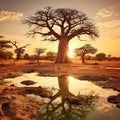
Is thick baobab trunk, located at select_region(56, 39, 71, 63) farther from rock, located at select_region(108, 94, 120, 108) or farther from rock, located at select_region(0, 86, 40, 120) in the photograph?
rock, located at select_region(0, 86, 40, 120)

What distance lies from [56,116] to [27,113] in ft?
2.95

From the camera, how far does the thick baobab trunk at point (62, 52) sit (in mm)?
29658

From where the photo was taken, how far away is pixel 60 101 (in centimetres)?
908

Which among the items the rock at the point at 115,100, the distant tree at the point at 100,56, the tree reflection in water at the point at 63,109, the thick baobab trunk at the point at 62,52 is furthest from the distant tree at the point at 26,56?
the rock at the point at 115,100

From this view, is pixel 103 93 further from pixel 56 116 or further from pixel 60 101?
pixel 56 116

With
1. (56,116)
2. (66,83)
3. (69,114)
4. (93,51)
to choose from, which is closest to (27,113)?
(56,116)

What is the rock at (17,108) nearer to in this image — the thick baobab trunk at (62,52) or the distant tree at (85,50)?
the thick baobab trunk at (62,52)

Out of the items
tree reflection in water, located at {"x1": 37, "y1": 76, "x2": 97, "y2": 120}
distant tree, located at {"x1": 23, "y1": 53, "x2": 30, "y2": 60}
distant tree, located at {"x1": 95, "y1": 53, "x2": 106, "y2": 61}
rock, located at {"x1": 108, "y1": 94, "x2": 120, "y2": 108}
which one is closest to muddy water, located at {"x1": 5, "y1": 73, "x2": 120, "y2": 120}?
tree reflection in water, located at {"x1": 37, "y1": 76, "x2": 97, "y2": 120}

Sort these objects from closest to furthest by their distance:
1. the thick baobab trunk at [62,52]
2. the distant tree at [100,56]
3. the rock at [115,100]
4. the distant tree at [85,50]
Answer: the rock at [115,100] → the thick baobab trunk at [62,52] → the distant tree at [85,50] → the distant tree at [100,56]

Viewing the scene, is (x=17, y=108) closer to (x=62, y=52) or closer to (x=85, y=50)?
(x=62, y=52)

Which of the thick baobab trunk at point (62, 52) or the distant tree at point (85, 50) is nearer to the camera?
the thick baobab trunk at point (62, 52)

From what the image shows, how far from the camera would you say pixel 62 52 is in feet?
97.8

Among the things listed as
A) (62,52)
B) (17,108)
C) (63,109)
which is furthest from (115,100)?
(62,52)

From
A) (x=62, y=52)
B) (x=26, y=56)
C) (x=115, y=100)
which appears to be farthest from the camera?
(x=26, y=56)
